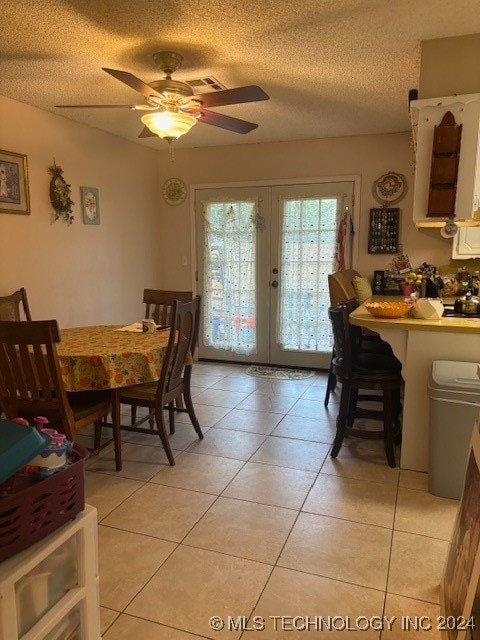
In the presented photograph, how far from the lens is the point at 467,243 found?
13.6 ft

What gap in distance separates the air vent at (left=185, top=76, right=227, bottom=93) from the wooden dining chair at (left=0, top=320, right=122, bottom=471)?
1893mm

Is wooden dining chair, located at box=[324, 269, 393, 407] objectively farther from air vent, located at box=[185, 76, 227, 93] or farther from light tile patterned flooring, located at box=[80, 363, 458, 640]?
air vent, located at box=[185, 76, 227, 93]

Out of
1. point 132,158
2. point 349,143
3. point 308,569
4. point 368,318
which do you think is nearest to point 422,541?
point 308,569

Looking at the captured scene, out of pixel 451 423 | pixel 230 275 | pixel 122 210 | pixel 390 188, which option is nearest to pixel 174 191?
pixel 122 210

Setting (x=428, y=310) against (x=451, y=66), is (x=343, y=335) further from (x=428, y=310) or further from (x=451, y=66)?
(x=451, y=66)

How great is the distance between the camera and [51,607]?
1065 mm

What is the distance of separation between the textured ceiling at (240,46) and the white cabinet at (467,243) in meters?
1.23

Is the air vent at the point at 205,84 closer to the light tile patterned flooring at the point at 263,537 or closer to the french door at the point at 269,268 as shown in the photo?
the french door at the point at 269,268

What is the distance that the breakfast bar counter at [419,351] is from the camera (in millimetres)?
2510

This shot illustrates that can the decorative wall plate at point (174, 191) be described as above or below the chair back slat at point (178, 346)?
above

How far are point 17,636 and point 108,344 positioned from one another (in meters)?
1.94

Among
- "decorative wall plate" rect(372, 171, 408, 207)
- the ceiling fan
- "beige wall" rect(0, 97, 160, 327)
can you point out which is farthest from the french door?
the ceiling fan

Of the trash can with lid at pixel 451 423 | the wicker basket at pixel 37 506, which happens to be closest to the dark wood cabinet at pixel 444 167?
the trash can with lid at pixel 451 423

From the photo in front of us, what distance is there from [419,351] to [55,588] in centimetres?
215
